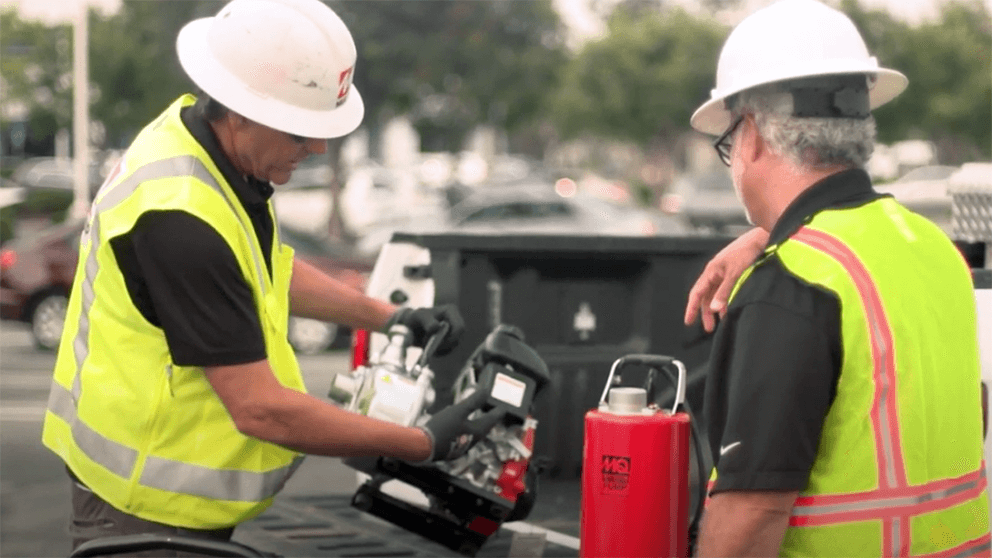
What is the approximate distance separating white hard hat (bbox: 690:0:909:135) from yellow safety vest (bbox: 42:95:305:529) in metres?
1.08

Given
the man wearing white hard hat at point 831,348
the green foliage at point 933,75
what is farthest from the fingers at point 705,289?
the green foliage at point 933,75

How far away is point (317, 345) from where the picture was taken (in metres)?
15.7

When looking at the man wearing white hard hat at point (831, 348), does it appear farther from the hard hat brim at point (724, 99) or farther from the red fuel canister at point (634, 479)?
the red fuel canister at point (634, 479)

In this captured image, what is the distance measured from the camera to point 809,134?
8.98ft

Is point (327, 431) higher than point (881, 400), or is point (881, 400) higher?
point (881, 400)

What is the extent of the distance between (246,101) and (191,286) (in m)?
0.48

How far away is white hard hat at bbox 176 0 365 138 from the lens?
3.33 meters

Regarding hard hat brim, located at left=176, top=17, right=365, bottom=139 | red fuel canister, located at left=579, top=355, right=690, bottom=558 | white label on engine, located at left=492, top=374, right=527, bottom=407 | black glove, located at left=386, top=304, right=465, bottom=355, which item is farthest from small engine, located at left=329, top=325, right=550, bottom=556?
hard hat brim, located at left=176, top=17, right=365, bottom=139

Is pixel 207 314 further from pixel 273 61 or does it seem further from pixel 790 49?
pixel 790 49

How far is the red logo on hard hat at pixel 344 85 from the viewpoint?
137 inches

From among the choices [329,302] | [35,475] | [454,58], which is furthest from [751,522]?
[454,58]

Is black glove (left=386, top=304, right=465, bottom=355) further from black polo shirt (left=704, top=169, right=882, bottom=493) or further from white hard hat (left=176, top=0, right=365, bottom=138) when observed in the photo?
black polo shirt (left=704, top=169, right=882, bottom=493)

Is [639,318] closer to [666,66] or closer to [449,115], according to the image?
[449,115]

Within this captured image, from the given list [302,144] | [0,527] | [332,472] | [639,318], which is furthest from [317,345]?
[302,144]
